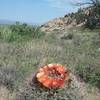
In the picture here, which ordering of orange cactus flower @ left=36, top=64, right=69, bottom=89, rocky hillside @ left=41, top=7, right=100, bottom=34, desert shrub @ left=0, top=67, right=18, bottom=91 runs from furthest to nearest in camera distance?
1. rocky hillside @ left=41, top=7, right=100, bottom=34
2. desert shrub @ left=0, top=67, right=18, bottom=91
3. orange cactus flower @ left=36, top=64, right=69, bottom=89

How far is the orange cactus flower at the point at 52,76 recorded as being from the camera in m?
7.83

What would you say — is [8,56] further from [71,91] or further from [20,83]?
[71,91]

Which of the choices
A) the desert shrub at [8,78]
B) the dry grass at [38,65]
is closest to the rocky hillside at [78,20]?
the dry grass at [38,65]

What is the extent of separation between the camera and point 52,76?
8.16m

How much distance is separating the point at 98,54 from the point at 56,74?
3669 millimetres

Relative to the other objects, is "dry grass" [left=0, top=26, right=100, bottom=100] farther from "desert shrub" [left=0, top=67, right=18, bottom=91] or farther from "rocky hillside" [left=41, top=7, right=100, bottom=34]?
"rocky hillside" [left=41, top=7, right=100, bottom=34]

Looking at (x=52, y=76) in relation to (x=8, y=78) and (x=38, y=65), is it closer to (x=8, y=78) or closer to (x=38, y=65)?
(x=8, y=78)

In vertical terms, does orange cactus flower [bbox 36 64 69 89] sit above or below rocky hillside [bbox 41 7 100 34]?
below

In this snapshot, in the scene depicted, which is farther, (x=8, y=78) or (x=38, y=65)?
(x=38, y=65)

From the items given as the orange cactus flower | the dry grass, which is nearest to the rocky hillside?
the dry grass

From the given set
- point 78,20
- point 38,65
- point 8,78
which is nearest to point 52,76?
point 8,78

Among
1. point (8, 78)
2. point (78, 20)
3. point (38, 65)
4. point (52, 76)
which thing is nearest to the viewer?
point (52, 76)

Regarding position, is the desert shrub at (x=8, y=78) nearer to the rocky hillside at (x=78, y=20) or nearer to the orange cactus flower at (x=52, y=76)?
the orange cactus flower at (x=52, y=76)

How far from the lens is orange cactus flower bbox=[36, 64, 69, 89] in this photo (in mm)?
7831
